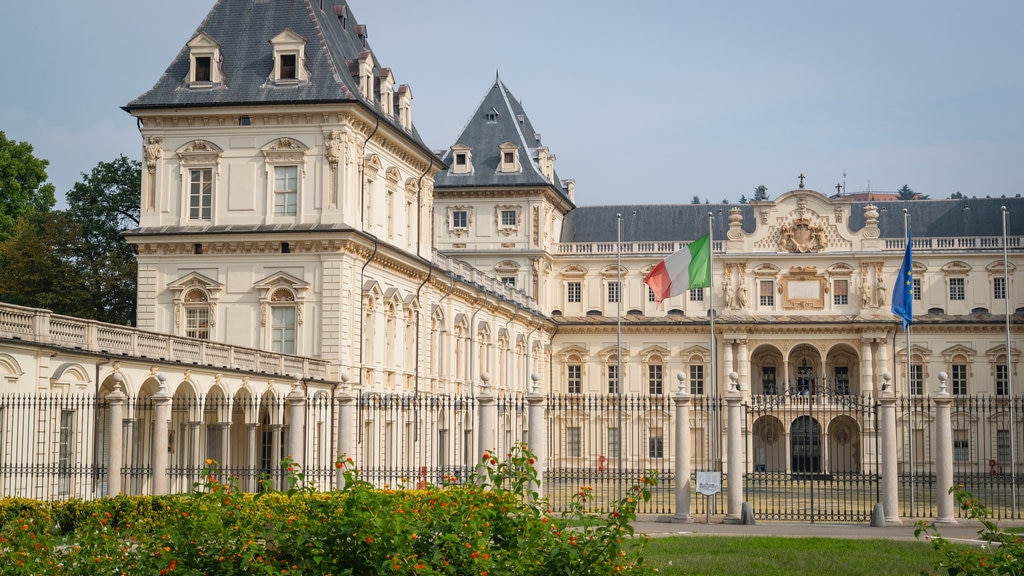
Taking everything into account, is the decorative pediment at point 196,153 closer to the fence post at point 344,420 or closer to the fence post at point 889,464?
the fence post at point 344,420

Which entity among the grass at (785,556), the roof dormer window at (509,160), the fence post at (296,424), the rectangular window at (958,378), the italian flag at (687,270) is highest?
the roof dormer window at (509,160)

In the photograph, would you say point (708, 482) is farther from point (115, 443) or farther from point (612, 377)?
point (612, 377)

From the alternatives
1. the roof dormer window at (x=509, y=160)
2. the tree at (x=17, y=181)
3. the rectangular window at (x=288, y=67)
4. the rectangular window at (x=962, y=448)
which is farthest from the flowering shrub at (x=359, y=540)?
the roof dormer window at (x=509, y=160)

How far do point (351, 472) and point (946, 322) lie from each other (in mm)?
63767

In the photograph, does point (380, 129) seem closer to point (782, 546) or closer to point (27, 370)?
point (27, 370)

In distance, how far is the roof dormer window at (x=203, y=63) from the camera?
40.9 meters

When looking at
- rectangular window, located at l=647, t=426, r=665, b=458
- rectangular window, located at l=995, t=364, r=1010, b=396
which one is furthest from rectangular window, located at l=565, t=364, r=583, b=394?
rectangular window, located at l=995, t=364, r=1010, b=396

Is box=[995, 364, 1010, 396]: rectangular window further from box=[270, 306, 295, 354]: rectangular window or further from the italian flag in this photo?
box=[270, 306, 295, 354]: rectangular window

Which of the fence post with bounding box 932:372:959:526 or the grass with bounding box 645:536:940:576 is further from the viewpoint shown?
the fence post with bounding box 932:372:959:526

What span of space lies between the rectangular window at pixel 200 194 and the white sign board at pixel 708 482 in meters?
19.2

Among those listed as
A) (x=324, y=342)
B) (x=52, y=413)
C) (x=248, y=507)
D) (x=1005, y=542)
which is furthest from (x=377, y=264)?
(x=1005, y=542)

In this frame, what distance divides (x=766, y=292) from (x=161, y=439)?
2003 inches

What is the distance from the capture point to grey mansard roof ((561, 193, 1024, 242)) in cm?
7538

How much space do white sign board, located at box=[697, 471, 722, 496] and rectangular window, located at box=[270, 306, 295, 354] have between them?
1593cm
